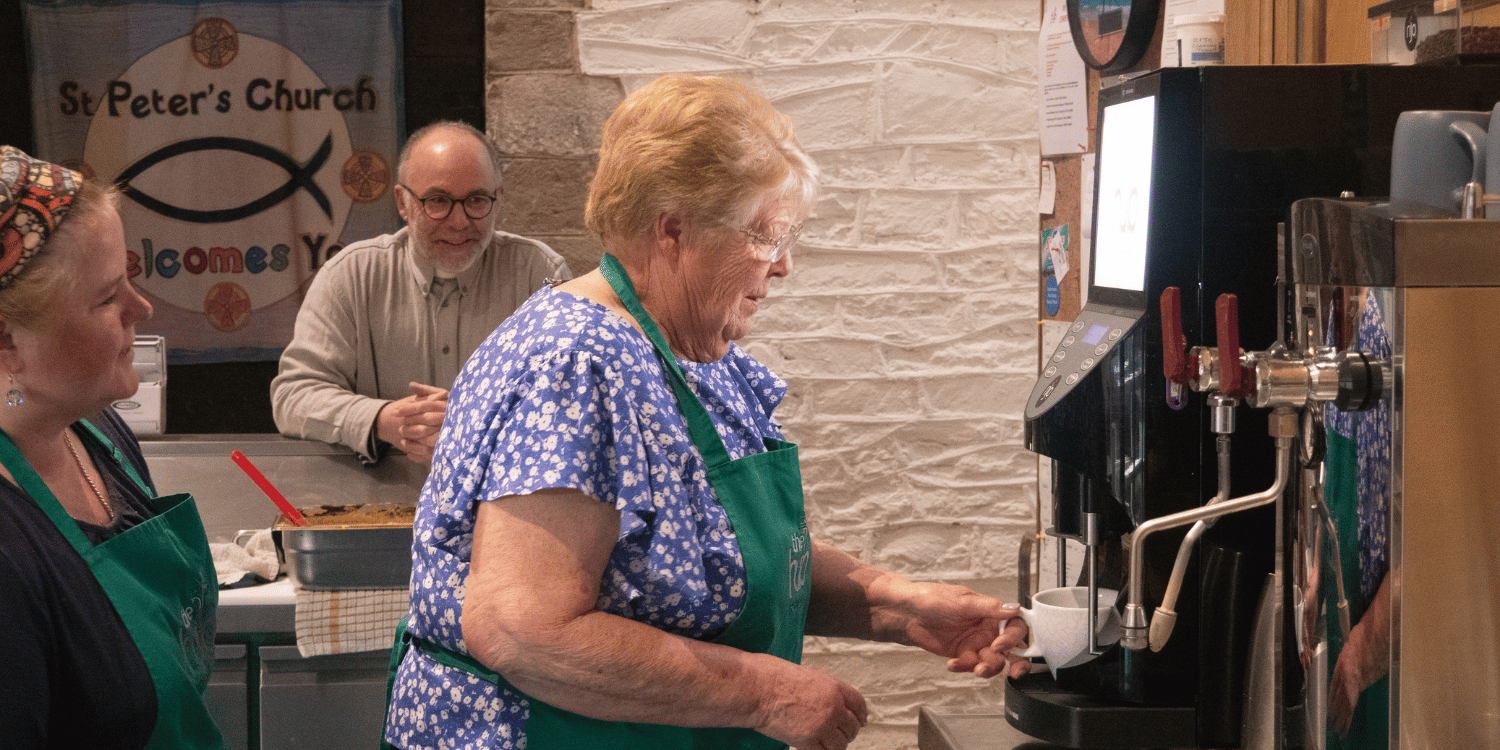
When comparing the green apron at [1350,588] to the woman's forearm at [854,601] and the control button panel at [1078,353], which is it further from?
the woman's forearm at [854,601]

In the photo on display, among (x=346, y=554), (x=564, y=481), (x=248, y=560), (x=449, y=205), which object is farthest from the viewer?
(x=449, y=205)

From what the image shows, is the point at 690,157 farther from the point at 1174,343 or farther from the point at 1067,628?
the point at 1067,628

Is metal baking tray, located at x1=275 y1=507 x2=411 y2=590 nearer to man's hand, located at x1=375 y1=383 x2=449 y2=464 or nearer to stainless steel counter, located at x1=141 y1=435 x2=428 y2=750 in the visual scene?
stainless steel counter, located at x1=141 y1=435 x2=428 y2=750

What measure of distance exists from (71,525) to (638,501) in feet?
1.78

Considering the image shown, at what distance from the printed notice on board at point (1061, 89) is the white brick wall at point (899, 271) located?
2.46 feet

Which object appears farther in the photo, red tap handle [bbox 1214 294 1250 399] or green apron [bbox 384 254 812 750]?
green apron [bbox 384 254 812 750]

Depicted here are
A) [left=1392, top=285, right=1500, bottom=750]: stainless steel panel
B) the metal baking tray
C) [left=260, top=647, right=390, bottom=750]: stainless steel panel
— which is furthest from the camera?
[left=260, top=647, right=390, bottom=750]: stainless steel panel

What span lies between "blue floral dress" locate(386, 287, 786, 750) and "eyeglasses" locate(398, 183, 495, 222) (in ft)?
5.28

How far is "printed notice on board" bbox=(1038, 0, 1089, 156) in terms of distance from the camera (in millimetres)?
2070

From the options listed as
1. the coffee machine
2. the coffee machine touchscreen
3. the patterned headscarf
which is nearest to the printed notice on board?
the coffee machine touchscreen

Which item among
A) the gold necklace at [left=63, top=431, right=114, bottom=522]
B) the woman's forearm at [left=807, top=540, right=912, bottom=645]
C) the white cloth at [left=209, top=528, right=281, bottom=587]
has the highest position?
the gold necklace at [left=63, top=431, right=114, bottom=522]

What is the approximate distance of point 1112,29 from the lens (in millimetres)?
1835

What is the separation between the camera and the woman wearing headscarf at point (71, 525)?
1.11 metres

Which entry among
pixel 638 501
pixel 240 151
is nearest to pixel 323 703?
pixel 638 501
